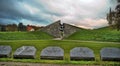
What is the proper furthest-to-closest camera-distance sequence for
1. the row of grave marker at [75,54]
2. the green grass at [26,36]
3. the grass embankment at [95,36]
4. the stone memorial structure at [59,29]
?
the green grass at [26,36]
the stone memorial structure at [59,29]
the grass embankment at [95,36]
the row of grave marker at [75,54]

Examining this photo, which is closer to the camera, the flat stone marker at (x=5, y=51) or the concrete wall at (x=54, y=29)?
the flat stone marker at (x=5, y=51)

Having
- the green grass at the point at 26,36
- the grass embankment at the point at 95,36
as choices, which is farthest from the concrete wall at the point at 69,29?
the green grass at the point at 26,36

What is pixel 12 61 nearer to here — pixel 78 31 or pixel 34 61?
pixel 34 61

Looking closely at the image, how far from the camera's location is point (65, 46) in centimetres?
2806

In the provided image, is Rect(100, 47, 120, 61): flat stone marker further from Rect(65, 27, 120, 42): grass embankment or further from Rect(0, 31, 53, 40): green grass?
Rect(0, 31, 53, 40): green grass

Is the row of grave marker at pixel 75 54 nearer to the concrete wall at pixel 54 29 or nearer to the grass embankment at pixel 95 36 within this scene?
the grass embankment at pixel 95 36

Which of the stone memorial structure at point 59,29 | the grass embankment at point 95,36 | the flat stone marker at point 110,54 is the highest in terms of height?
the stone memorial structure at point 59,29

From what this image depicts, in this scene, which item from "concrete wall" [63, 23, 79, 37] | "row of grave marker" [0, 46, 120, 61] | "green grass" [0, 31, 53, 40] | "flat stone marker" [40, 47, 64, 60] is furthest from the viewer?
"green grass" [0, 31, 53, 40]

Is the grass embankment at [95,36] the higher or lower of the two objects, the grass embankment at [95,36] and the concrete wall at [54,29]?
the lower

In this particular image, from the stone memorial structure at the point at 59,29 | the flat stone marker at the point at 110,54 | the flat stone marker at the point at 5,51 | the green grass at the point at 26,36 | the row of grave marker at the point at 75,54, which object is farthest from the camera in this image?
the green grass at the point at 26,36

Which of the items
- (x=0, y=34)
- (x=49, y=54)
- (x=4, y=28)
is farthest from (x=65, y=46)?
(x=4, y=28)

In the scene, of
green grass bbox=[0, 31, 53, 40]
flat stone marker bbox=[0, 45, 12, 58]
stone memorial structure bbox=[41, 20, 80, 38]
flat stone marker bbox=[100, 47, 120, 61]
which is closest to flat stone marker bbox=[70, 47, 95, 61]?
flat stone marker bbox=[100, 47, 120, 61]

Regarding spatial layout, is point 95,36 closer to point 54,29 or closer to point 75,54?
point 54,29

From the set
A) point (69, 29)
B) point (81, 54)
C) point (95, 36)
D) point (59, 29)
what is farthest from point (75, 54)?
point (59, 29)
